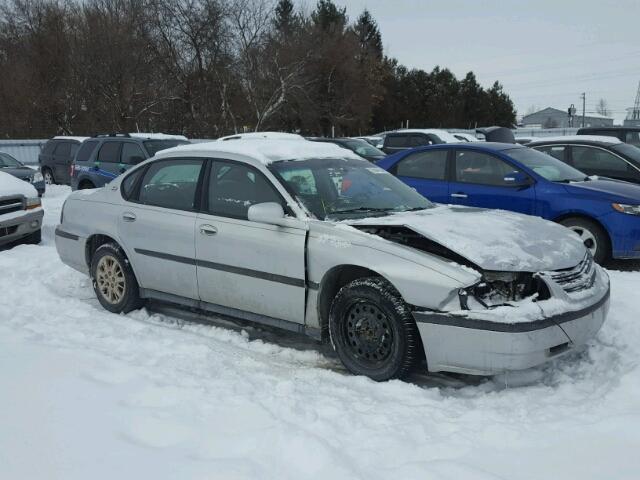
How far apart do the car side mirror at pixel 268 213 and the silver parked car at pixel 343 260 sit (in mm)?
10

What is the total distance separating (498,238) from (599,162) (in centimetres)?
646

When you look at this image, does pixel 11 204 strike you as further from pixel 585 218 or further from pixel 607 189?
pixel 607 189

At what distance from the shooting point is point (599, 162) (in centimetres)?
973

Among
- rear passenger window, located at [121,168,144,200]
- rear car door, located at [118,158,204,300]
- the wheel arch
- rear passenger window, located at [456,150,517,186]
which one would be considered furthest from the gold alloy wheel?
the wheel arch

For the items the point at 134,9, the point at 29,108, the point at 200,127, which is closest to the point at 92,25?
the point at 134,9

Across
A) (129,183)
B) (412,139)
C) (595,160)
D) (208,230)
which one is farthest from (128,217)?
(412,139)

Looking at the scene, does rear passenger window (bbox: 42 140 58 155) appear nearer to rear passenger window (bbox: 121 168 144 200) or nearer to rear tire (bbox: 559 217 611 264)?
rear passenger window (bbox: 121 168 144 200)

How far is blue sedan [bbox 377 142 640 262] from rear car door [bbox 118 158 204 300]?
4.00 meters

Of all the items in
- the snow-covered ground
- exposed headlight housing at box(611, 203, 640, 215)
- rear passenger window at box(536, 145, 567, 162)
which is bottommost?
the snow-covered ground

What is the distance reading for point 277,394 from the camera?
3.85 meters

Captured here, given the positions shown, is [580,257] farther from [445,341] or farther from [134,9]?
[134,9]

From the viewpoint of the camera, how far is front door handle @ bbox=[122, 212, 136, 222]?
5.69m

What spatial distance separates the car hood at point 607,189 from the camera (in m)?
7.18

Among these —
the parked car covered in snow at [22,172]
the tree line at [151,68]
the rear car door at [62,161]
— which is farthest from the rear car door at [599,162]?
the tree line at [151,68]
